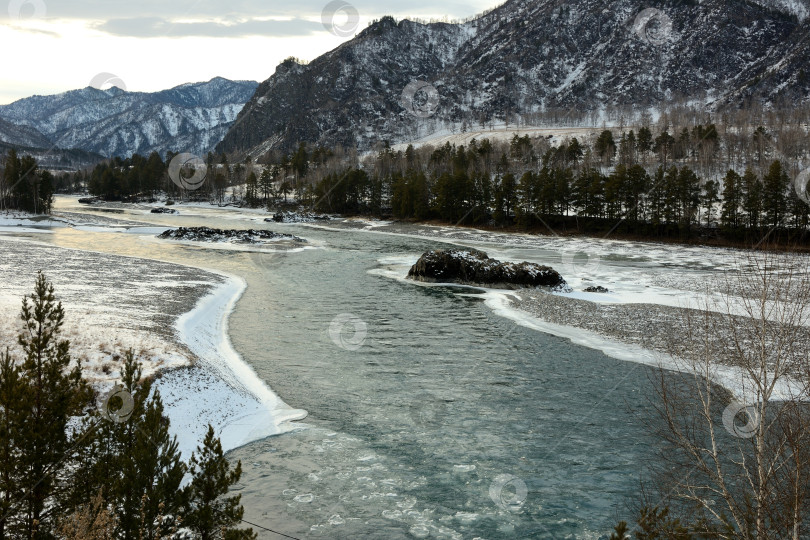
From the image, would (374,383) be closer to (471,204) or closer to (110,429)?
(110,429)

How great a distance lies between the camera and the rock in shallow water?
44.4 meters

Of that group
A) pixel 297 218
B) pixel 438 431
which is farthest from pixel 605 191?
pixel 438 431

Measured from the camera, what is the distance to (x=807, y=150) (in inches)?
5807

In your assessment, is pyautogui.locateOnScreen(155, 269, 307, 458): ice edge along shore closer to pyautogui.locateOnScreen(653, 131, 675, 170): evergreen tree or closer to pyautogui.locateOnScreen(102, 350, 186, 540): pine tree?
pyautogui.locateOnScreen(102, 350, 186, 540): pine tree

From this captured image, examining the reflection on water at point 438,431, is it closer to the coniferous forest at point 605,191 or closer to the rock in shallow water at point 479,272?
the rock in shallow water at point 479,272

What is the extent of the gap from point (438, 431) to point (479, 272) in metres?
30.7

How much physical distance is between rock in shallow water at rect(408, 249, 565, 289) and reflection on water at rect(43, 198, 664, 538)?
1161 centimetres

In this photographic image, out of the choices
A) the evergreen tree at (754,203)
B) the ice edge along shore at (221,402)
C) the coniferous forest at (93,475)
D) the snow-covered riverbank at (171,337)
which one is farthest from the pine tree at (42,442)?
the evergreen tree at (754,203)

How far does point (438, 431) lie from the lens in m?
17.0

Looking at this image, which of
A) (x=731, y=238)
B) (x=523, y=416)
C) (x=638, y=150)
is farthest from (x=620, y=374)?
(x=638, y=150)

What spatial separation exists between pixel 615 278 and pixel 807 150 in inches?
5329

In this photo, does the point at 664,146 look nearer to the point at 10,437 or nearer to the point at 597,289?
the point at 597,289

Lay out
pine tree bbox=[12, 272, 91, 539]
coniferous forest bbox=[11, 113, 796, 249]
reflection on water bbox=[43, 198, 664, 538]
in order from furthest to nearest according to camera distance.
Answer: coniferous forest bbox=[11, 113, 796, 249], reflection on water bbox=[43, 198, 664, 538], pine tree bbox=[12, 272, 91, 539]

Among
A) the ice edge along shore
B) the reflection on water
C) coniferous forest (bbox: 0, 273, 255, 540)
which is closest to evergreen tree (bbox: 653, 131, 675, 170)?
the reflection on water
